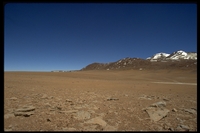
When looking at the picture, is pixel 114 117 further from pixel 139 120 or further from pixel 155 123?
pixel 155 123

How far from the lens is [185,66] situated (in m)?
41.5

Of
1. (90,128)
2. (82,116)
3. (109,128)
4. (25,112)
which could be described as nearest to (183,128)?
(109,128)

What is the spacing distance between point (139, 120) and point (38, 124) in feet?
10.1

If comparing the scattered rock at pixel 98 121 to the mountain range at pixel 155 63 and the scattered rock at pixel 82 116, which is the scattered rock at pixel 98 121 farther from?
the mountain range at pixel 155 63

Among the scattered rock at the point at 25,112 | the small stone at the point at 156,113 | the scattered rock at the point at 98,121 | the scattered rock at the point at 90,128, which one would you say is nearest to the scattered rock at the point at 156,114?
the small stone at the point at 156,113

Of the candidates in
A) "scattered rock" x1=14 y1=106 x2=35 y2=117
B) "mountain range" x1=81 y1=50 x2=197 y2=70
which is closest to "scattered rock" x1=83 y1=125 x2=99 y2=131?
"scattered rock" x1=14 y1=106 x2=35 y2=117

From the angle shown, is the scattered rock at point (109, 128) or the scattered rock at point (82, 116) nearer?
the scattered rock at point (109, 128)

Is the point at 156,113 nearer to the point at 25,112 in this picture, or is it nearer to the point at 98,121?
the point at 98,121

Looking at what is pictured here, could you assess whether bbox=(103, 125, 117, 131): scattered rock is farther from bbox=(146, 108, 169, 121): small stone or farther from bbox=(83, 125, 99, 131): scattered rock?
bbox=(146, 108, 169, 121): small stone

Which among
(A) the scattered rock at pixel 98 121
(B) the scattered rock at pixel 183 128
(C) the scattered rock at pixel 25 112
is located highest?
(C) the scattered rock at pixel 25 112

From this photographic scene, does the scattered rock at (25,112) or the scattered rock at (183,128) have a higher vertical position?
the scattered rock at (25,112)

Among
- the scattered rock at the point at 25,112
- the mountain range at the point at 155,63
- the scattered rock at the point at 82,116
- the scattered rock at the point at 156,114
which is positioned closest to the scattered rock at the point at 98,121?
the scattered rock at the point at 82,116

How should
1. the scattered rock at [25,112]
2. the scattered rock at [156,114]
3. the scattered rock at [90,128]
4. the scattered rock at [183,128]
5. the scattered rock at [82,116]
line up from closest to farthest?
the scattered rock at [90,128] → the scattered rock at [183,128] → the scattered rock at [25,112] → the scattered rock at [82,116] → the scattered rock at [156,114]

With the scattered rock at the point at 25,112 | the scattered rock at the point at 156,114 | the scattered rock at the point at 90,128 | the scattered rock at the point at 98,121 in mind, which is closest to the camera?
the scattered rock at the point at 90,128
